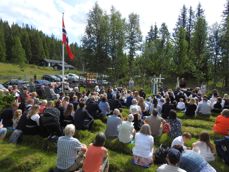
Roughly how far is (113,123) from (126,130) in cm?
104

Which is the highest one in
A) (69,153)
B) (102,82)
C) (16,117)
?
(102,82)

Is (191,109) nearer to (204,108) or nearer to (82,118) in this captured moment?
(204,108)

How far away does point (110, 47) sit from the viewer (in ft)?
172

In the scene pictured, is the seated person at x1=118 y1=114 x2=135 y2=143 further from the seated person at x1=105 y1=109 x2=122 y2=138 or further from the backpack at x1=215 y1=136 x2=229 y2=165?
the backpack at x1=215 y1=136 x2=229 y2=165

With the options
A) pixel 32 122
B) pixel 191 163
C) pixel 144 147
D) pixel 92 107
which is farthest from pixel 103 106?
pixel 191 163

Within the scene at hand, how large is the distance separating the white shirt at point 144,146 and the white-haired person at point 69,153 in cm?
178

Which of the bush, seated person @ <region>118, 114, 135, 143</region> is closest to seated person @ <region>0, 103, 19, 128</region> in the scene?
seated person @ <region>118, 114, 135, 143</region>

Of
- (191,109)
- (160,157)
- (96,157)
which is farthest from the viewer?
(191,109)

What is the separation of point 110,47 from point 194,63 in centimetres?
1335

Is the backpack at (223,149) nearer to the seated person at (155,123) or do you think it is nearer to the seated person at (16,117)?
the seated person at (155,123)

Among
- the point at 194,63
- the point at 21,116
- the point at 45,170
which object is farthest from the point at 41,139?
the point at 194,63

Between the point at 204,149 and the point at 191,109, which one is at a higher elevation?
the point at 191,109

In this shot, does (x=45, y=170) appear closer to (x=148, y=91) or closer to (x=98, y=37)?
(x=148, y=91)

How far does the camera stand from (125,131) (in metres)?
12.5
